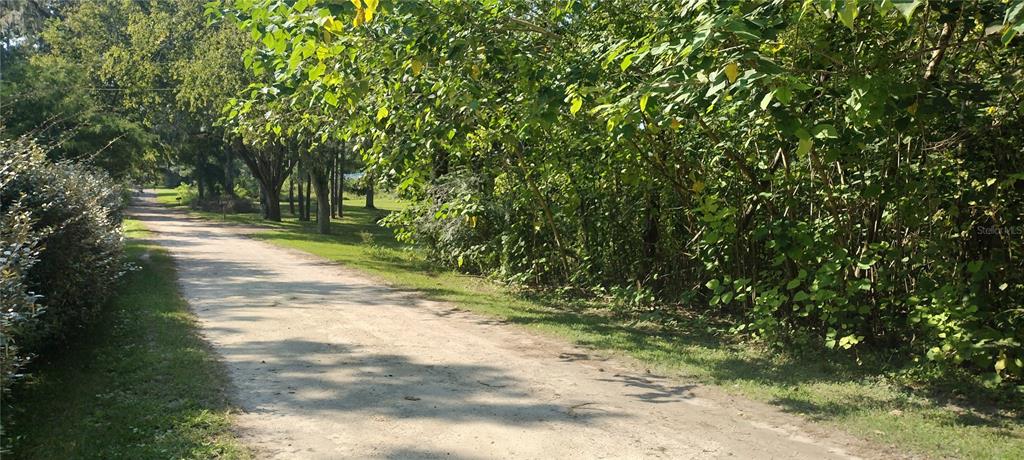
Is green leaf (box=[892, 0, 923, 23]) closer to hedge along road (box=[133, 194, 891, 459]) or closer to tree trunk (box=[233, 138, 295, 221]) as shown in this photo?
hedge along road (box=[133, 194, 891, 459])

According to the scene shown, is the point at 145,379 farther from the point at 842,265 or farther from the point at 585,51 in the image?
the point at 842,265

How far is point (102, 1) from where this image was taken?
3369 cm

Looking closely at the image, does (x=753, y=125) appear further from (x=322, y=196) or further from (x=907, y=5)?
(x=322, y=196)

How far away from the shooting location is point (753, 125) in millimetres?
8039

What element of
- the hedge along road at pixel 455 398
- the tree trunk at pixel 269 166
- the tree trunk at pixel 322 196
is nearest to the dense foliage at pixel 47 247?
the hedge along road at pixel 455 398

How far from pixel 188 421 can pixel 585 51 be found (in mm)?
5807

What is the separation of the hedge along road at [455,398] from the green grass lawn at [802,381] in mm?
349

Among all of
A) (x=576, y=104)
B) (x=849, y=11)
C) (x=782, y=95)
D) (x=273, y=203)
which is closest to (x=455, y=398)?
(x=576, y=104)

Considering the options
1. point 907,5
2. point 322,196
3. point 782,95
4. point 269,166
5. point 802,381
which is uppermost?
point 907,5

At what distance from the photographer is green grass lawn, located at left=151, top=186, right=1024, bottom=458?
5715 millimetres

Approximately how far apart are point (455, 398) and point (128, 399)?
2600mm

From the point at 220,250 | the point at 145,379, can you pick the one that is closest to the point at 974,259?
the point at 145,379

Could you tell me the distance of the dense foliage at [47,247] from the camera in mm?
5852

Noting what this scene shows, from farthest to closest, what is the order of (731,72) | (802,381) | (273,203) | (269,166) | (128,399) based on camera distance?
(273,203) < (269,166) < (802,381) < (128,399) < (731,72)
